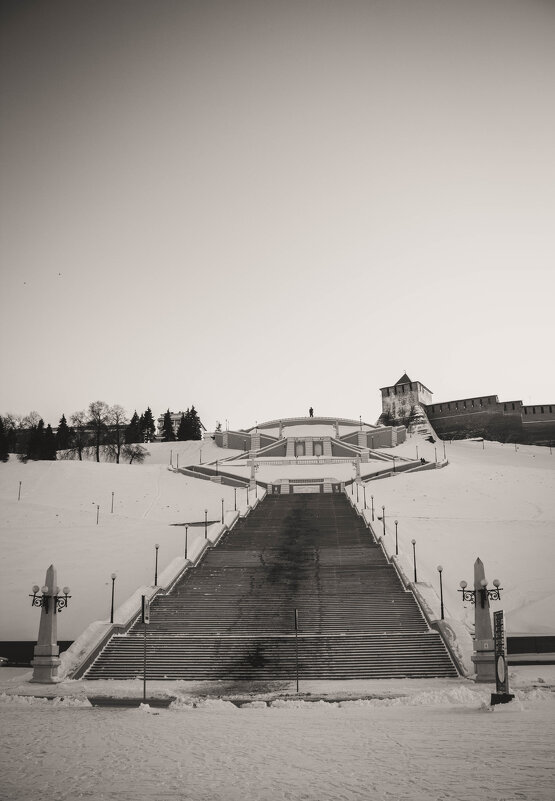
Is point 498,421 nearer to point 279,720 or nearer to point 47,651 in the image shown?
point 47,651

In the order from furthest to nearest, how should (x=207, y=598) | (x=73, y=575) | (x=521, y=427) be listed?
(x=521, y=427), (x=73, y=575), (x=207, y=598)

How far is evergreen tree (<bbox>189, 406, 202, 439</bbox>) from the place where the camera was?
10250 cm

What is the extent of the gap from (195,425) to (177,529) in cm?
7054

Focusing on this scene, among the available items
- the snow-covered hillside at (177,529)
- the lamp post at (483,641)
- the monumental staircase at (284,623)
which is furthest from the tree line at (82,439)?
the lamp post at (483,641)

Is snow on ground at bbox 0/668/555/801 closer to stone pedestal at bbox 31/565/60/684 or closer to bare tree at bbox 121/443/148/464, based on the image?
stone pedestal at bbox 31/565/60/684

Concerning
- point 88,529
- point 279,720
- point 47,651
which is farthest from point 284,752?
point 88,529

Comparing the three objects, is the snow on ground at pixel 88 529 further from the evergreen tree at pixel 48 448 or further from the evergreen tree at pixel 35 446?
the evergreen tree at pixel 48 448

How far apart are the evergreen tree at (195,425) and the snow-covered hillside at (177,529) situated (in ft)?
144

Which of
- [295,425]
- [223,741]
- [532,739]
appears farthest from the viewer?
[295,425]

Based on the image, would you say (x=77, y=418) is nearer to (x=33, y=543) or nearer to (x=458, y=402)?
(x=33, y=543)

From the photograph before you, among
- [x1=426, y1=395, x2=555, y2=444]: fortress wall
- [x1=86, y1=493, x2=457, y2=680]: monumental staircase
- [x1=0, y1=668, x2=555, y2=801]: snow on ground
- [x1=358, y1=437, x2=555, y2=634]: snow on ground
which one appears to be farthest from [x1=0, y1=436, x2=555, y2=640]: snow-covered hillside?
[x1=426, y1=395, x2=555, y2=444]: fortress wall

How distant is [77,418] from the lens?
258 feet

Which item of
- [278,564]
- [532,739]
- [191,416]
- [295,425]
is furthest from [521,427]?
[532,739]

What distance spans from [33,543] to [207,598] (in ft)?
37.8
